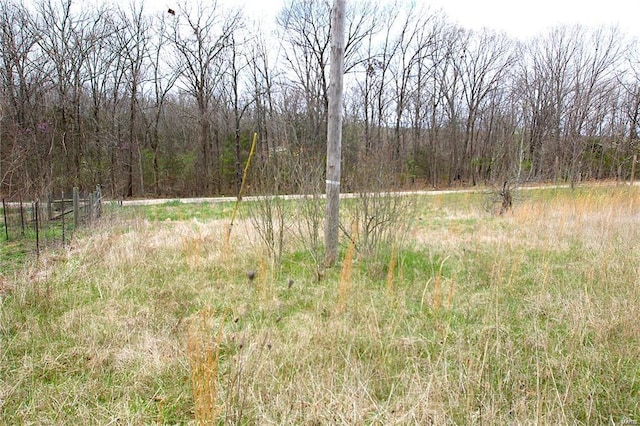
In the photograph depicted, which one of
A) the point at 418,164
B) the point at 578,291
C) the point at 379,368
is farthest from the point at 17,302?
the point at 418,164

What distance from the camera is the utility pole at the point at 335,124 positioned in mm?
4180

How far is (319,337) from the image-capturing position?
2459mm

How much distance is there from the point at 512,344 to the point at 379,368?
91 cm

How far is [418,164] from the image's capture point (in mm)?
25797

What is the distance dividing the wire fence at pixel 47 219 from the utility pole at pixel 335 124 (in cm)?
410

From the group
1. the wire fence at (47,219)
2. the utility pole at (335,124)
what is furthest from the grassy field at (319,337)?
the wire fence at (47,219)

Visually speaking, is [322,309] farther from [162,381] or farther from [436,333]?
[162,381]

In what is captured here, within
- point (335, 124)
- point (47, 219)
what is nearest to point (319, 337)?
point (335, 124)

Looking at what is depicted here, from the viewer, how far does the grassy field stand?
1.73 metres

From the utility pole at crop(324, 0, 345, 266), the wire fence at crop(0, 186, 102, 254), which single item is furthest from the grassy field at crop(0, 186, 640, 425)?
the wire fence at crop(0, 186, 102, 254)

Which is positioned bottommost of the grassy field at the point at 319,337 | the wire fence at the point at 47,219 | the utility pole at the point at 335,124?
the grassy field at the point at 319,337

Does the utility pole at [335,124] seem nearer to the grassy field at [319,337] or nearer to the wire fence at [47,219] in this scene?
the grassy field at [319,337]

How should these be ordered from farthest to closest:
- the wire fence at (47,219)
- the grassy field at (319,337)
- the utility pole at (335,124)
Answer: the wire fence at (47,219) → the utility pole at (335,124) → the grassy field at (319,337)

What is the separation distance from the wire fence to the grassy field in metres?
1.62
